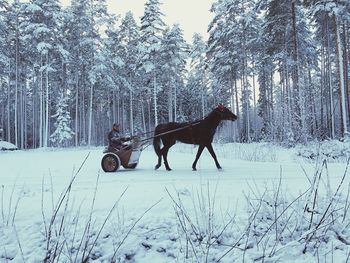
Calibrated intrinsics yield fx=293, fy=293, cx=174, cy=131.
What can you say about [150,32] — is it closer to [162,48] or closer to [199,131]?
[162,48]

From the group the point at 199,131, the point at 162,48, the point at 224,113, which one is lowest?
the point at 199,131

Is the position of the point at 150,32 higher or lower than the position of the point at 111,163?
higher

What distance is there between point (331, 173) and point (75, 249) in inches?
197

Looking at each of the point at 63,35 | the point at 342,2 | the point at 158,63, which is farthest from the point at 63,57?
the point at 342,2

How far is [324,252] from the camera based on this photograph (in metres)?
2.52

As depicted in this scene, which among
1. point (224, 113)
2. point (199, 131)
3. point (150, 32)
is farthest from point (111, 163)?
point (150, 32)

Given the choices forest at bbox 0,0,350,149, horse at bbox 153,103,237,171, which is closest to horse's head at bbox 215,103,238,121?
horse at bbox 153,103,237,171

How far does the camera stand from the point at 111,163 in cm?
773

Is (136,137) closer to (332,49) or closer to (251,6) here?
(251,6)

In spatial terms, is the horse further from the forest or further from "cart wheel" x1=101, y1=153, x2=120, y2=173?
the forest

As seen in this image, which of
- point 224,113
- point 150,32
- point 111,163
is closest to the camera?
point 224,113

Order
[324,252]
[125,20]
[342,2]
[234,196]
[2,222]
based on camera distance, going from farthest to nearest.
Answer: [125,20], [342,2], [234,196], [2,222], [324,252]

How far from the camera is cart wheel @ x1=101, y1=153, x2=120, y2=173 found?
302 inches

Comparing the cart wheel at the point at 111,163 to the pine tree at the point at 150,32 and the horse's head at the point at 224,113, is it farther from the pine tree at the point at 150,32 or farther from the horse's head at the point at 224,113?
the pine tree at the point at 150,32
